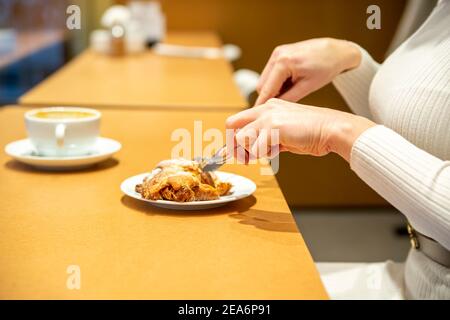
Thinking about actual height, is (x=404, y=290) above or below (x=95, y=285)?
below

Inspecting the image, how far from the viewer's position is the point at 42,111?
1.19 m

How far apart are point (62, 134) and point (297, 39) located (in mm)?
2466

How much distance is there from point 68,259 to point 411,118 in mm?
→ 611

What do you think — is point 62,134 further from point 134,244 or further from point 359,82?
point 359,82

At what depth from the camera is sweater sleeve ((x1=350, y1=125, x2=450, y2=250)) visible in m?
0.84

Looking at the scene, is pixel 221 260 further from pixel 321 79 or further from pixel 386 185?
pixel 321 79

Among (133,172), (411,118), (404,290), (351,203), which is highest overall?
(411,118)

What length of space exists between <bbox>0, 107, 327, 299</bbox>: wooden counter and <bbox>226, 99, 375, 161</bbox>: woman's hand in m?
0.11

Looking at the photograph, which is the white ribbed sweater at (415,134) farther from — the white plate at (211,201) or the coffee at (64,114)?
the coffee at (64,114)

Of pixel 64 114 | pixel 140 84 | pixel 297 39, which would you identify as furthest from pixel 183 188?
pixel 297 39

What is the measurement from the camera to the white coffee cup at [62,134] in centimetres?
112

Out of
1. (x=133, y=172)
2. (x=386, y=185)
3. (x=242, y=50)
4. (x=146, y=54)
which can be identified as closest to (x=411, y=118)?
(x=386, y=185)

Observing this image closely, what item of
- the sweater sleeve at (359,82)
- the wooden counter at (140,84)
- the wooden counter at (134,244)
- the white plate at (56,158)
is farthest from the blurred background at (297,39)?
the wooden counter at (134,244)

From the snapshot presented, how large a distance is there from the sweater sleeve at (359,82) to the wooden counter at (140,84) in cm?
35
